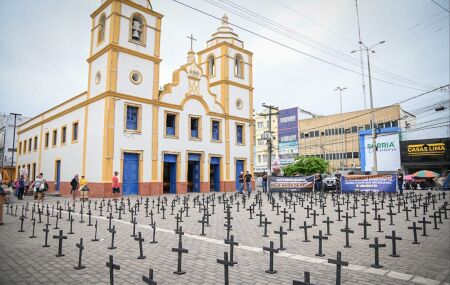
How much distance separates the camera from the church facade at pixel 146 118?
22.1 meters

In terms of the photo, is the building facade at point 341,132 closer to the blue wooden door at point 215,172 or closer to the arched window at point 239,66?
the arched window at point 239,66

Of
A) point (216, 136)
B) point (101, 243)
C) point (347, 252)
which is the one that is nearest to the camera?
point (347, 252)

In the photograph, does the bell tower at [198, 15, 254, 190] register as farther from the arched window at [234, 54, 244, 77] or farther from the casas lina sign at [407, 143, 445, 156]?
the casas lina sign at [407, 143, 445, 156]

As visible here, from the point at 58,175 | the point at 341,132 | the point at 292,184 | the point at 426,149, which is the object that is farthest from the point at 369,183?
the point at 341,132

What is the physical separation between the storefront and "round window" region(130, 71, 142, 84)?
37.4 m

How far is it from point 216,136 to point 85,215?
18.0 m

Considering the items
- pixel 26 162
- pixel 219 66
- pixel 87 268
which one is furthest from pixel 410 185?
pixel 26 162

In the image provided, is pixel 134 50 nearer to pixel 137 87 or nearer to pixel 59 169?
pixel 137 87

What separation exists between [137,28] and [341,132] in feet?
162

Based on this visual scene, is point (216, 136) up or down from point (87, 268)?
up

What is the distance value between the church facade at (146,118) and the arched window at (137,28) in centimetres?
8

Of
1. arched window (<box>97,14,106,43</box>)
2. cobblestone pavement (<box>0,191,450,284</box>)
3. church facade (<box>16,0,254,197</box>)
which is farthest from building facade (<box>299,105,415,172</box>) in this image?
cobblestone pavement (<box>0,191,450,284</box>)

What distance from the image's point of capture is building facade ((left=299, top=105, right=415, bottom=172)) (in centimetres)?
5653

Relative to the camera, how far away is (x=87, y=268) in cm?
539
